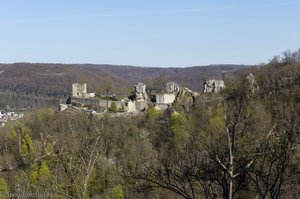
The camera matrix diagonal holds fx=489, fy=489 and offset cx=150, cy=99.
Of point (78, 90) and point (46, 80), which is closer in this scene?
point (78, 90)

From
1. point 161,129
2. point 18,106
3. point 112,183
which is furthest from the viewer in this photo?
point 18,106

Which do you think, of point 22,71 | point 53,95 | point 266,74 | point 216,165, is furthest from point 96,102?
point 22,71

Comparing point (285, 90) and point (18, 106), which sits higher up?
point (285, 90)

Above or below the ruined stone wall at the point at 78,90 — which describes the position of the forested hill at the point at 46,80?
below

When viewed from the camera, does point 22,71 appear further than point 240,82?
Yes

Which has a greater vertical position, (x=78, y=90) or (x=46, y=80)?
(x=78, y=90)

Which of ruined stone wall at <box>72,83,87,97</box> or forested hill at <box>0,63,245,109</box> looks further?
forested hill at <box>0,63,245,109</box>

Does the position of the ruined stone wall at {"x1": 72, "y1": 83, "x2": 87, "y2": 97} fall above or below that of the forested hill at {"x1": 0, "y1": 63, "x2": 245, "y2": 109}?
above

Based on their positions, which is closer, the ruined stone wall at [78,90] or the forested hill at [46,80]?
the ruined stone wall at [78,90]

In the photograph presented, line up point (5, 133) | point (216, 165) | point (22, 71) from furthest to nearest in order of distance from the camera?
point (22, 71) → point (5, 133) → point (216, 165)

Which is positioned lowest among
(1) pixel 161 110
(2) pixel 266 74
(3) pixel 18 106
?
(3) pixel 18 106

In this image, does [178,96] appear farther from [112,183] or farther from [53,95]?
[53,95]
